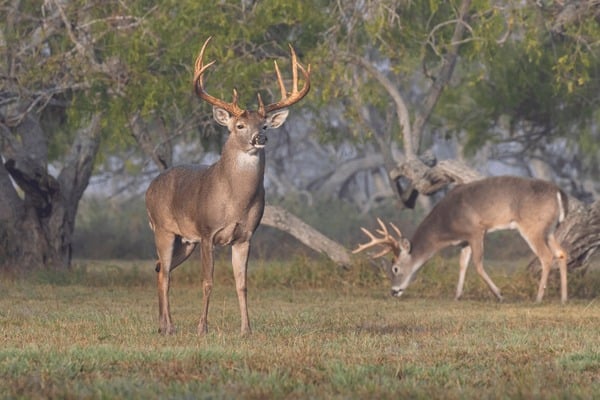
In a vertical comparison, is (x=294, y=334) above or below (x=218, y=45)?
below

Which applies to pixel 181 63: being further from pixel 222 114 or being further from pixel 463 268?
pixel 222 114

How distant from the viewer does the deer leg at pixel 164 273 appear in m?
11.8

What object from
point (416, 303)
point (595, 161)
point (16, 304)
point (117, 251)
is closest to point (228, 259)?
point (416, 303)

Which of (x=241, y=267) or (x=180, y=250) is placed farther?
(x=180, y=250)

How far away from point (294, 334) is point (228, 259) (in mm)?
10986

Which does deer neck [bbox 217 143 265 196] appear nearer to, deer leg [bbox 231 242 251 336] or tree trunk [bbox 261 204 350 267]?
deer leg [bbox 231 242 251 336]

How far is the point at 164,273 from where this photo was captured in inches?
476

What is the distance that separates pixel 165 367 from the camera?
8.66 meters

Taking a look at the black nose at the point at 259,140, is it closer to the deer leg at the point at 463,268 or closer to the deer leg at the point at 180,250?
the deer leg at the point at 180,250

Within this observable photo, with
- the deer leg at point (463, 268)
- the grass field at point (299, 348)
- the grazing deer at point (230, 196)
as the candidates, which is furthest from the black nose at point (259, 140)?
the deer leg at point (463, 268)

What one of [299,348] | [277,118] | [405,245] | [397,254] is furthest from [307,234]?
[299,348]

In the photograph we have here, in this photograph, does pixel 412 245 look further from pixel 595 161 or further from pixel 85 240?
pixel 595 161

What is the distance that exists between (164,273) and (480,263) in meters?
7.36

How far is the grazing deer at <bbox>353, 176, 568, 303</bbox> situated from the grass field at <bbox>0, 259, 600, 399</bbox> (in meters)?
0.76
